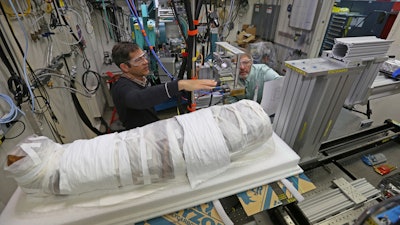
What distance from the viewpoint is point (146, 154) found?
742 mm

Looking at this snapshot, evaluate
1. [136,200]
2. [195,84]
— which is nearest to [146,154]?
[136,200]

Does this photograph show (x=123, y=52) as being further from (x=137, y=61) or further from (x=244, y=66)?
(x=244, y=66)

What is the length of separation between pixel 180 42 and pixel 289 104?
91.7 inches

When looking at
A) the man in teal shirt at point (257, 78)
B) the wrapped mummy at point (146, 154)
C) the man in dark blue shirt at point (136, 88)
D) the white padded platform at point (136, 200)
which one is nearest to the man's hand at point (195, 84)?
the man in dark blue shirt at point (136, 88)

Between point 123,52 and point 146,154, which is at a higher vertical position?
point 123,52

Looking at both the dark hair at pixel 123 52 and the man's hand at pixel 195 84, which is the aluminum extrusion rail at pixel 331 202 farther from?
the dark hair at pixel 123 52

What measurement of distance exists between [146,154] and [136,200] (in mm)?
192

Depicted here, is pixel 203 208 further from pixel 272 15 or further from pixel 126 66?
pixel 272 15

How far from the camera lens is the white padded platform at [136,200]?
71 cm

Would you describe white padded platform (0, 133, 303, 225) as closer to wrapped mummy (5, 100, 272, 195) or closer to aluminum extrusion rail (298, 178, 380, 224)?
wrapped mummy (5, 100, 272, 195)

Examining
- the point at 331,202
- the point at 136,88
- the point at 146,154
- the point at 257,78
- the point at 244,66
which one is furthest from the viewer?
the point at 257,78

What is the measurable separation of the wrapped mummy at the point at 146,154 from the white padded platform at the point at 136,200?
47 millimetres

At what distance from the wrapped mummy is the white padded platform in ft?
0.16

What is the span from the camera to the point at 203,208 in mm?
815
